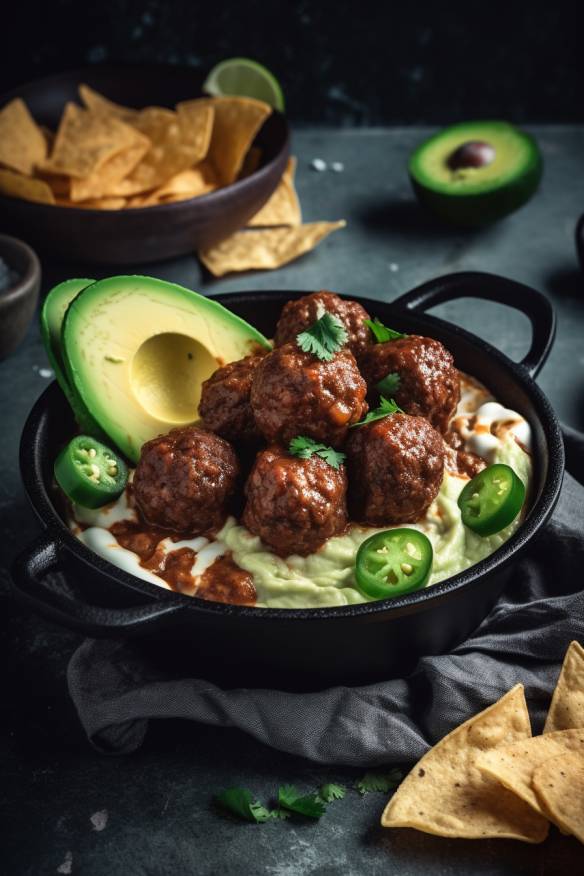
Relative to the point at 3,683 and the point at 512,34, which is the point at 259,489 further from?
the point at 512,34

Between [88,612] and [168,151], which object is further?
[168,151]

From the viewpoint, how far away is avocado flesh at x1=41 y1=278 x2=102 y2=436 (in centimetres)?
372

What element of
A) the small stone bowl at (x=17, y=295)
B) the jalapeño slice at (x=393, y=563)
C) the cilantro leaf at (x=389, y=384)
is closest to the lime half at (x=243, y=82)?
the small stone bowl at (x=17, y=295)

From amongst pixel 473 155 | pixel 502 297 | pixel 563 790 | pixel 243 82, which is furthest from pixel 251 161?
pixel 563 790

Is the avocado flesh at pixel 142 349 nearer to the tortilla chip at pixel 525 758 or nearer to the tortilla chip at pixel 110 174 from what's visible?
the tortilla chip at pixel 525 758

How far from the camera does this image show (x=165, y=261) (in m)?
5.90

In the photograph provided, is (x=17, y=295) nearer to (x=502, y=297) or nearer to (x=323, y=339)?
(x=323, y=339)

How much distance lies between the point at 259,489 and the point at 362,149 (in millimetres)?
4268

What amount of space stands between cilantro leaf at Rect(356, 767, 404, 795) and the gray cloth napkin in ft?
0.16

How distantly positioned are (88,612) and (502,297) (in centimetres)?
219

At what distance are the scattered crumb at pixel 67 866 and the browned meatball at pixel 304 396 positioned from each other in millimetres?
1346

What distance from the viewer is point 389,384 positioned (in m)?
3.67

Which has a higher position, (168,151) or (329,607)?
(329,607)

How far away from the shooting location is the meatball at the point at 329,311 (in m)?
3.82
